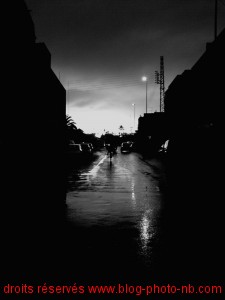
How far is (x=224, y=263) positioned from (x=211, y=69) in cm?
4380

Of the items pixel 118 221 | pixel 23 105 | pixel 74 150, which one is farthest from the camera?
pixel 23 105

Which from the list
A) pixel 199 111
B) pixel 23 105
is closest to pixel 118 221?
pixel 23 105

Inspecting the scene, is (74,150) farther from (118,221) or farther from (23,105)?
(118,221)

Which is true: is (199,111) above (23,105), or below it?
above

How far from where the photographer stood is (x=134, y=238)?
→ 7.48m

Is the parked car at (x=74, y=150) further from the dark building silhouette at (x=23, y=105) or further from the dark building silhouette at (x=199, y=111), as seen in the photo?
the dark building silhouette at (x=199, y=111)

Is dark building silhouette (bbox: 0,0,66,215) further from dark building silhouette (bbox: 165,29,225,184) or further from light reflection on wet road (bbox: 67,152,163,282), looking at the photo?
light reflection on wet road (bbox: 67,152,163,282)

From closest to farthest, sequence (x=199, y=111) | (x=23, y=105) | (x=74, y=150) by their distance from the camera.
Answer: (x=74, y=150), (x=23, y=105), (x=199, y=111)

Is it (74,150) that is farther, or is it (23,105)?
(23,105)

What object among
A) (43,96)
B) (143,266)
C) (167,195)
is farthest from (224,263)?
(43,96)

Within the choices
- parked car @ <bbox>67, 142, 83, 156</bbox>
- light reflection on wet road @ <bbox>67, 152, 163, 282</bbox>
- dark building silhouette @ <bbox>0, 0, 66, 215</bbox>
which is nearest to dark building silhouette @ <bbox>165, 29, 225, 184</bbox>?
light reflection on wet road @ <bbox>67, 152, 163, 282</bbox>

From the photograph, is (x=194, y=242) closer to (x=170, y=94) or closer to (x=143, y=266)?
(x=143, y=266)

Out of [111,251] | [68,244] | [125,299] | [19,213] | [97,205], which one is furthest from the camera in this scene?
[97,205]

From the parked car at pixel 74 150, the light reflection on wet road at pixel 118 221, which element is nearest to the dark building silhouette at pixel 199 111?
the light reflection on wet road at pixel 118 221
